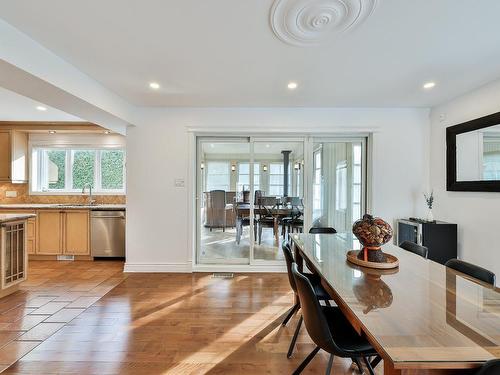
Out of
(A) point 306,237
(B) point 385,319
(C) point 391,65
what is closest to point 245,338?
(A) point 306,237

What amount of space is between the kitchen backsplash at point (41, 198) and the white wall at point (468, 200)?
17.5 ft

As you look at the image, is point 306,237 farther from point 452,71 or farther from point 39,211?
point 39,211

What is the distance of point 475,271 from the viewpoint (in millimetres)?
1607

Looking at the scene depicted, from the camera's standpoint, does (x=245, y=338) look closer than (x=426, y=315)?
No

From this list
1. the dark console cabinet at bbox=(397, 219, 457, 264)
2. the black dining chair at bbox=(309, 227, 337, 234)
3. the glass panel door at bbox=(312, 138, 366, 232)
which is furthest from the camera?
the glass panel door at bbox=(312, 138, 366, 232)

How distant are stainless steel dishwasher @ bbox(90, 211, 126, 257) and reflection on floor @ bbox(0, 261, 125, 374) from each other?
24 cm

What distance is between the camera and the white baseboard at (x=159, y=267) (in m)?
3.78

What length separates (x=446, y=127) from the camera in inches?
135

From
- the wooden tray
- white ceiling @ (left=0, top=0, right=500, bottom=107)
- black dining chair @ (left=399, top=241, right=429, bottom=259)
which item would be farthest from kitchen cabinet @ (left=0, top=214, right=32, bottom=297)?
black dining chair @ (left=399, top=241, right=429, bottom=259)

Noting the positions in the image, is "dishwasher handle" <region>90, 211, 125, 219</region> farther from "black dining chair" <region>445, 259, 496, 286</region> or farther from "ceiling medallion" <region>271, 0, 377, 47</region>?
"black dining chair" <region>445, 259, 496, 286</region>

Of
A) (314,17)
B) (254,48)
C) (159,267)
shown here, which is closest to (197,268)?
(159,267)

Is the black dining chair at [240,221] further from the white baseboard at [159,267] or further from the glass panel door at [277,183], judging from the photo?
the white baseboard at [159,267]

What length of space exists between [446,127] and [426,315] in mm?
3338

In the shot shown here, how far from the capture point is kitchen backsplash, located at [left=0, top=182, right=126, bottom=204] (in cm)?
484
